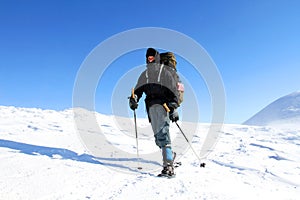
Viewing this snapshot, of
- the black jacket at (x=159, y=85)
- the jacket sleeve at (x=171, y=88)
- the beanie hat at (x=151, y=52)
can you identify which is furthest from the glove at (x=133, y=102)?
the beanie hat at (x=151, y=52)

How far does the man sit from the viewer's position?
203 inches

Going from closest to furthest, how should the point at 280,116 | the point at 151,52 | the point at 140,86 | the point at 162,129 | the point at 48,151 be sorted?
the point at 162,129, the point at 151,52, the point at 140,86, the point at 48,151, the point at 280,116

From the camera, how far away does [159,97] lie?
5352 millimetres

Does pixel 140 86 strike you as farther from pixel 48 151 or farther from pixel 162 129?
pixel 48 151

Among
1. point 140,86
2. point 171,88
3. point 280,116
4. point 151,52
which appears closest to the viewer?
point 171,88

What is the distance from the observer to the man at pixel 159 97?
5.16 meters

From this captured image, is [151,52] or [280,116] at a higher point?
[280,116]

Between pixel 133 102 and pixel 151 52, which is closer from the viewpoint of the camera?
pixel 151 52

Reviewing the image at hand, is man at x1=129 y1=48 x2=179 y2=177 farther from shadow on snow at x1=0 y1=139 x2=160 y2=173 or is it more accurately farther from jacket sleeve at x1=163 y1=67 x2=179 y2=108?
shadow on snow at x1=0 y1=139 x2=160 y2=173

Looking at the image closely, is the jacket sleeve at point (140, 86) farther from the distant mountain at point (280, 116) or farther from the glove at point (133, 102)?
the distant mountain at point (280, 116)

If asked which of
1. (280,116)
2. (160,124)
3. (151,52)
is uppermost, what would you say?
(280,116)

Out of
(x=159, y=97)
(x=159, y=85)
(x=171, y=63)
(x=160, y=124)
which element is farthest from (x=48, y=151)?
(x=171, y=63)

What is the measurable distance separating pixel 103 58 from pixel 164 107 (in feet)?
13.6

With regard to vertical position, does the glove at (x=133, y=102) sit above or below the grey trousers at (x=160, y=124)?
above
